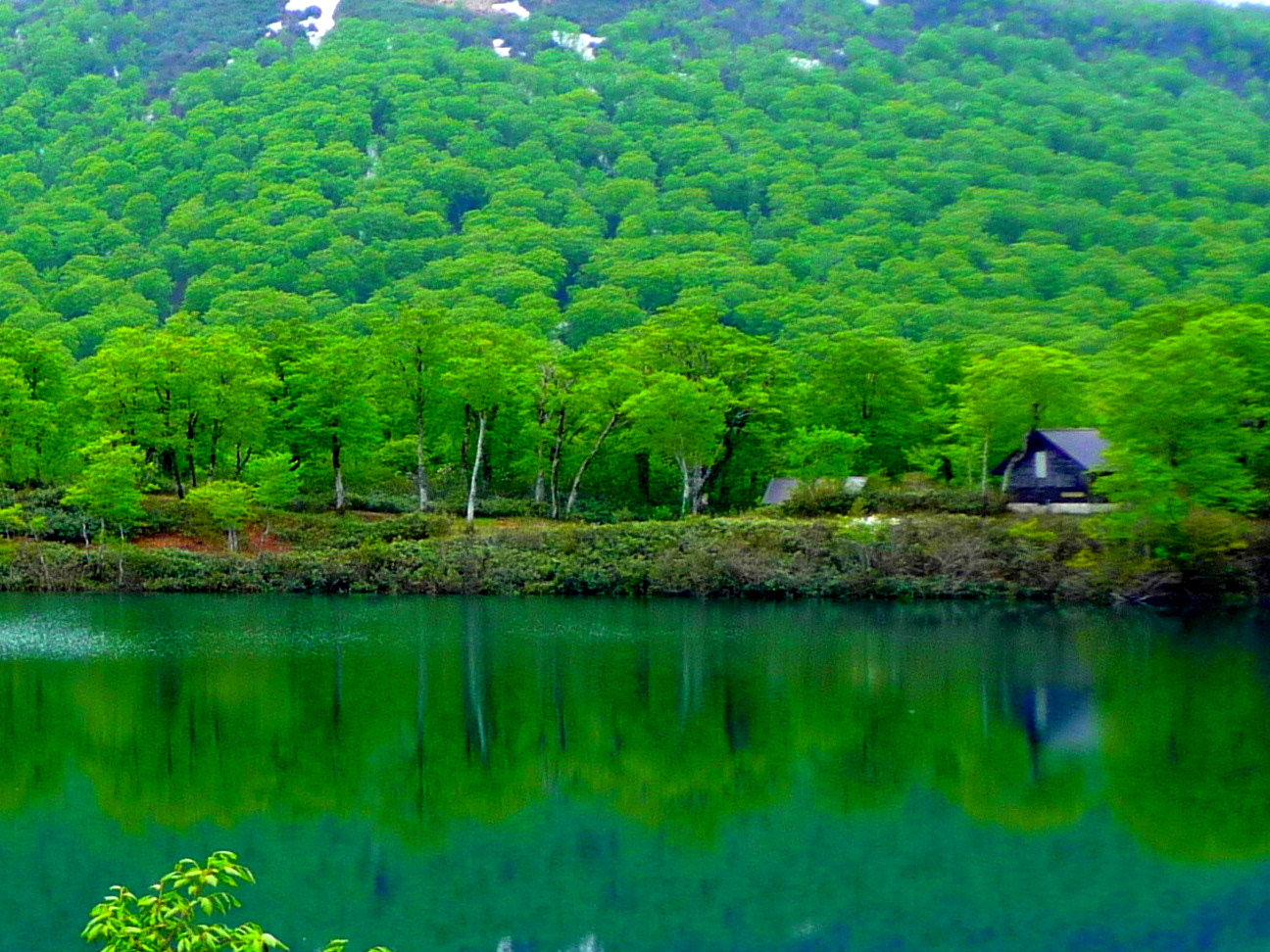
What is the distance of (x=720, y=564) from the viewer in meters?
35.5

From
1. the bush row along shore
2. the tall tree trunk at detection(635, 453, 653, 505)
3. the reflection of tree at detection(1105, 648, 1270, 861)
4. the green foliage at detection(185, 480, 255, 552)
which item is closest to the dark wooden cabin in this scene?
the bush row along shore

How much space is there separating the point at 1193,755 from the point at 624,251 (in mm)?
77579

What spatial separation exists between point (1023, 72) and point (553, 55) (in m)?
39.9

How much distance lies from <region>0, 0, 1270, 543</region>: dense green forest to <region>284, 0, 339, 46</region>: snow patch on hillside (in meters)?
2.95

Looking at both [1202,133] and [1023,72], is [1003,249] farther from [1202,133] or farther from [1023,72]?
[1023,72]

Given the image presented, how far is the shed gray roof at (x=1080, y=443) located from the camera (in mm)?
40625

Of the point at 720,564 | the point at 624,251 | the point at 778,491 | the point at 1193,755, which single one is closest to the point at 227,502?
the point at 720,564

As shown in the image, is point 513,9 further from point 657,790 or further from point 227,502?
point 657,790

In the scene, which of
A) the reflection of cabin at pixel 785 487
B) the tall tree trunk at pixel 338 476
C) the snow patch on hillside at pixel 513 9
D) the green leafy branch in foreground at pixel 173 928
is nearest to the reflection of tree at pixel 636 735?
the green leafy branch in foreground at pixel 173 928

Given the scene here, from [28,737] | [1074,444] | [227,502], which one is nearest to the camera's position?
[28,737]

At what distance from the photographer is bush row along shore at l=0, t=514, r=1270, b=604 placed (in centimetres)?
3353

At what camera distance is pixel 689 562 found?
35.8 metres

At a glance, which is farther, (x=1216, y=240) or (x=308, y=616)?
(x=1216, y=240)

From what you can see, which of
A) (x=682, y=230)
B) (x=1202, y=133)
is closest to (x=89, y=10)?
(x=682, y=230)
